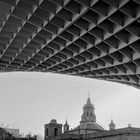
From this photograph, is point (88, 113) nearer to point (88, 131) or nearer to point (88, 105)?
point (88, 105)

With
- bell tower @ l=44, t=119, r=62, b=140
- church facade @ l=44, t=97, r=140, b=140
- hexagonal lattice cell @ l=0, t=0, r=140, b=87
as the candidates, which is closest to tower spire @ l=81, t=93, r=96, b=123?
church facade @ l=44, t=97, r=140, b=140

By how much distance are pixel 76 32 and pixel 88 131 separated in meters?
112

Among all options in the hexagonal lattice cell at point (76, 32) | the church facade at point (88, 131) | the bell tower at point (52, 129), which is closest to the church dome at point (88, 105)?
the church facade at point (88, 131)

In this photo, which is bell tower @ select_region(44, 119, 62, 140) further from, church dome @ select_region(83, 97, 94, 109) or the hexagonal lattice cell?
the hexagonal lattice cell

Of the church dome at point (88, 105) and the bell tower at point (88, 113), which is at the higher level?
the church dome at point (88, 105)

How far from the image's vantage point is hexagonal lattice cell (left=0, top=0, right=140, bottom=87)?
21062 mm

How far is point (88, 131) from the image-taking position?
442 ft

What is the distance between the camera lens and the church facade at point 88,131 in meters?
83.1

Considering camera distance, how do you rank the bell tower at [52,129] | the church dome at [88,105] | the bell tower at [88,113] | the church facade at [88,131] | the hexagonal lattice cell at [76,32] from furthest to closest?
the church dome at [88,105] < the bell tower at [88,113] < the bell tower at [52,129] < the church facade at [88,131] < the hexagonal lattice cell at [76,32]

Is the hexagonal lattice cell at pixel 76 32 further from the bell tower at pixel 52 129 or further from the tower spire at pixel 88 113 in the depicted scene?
the tower spire at pixel 88 113

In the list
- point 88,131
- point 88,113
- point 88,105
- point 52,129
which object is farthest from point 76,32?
point 88,105

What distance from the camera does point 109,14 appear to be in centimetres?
2053

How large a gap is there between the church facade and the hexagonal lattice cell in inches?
1935

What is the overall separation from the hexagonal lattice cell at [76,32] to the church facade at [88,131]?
4914 centimetres
